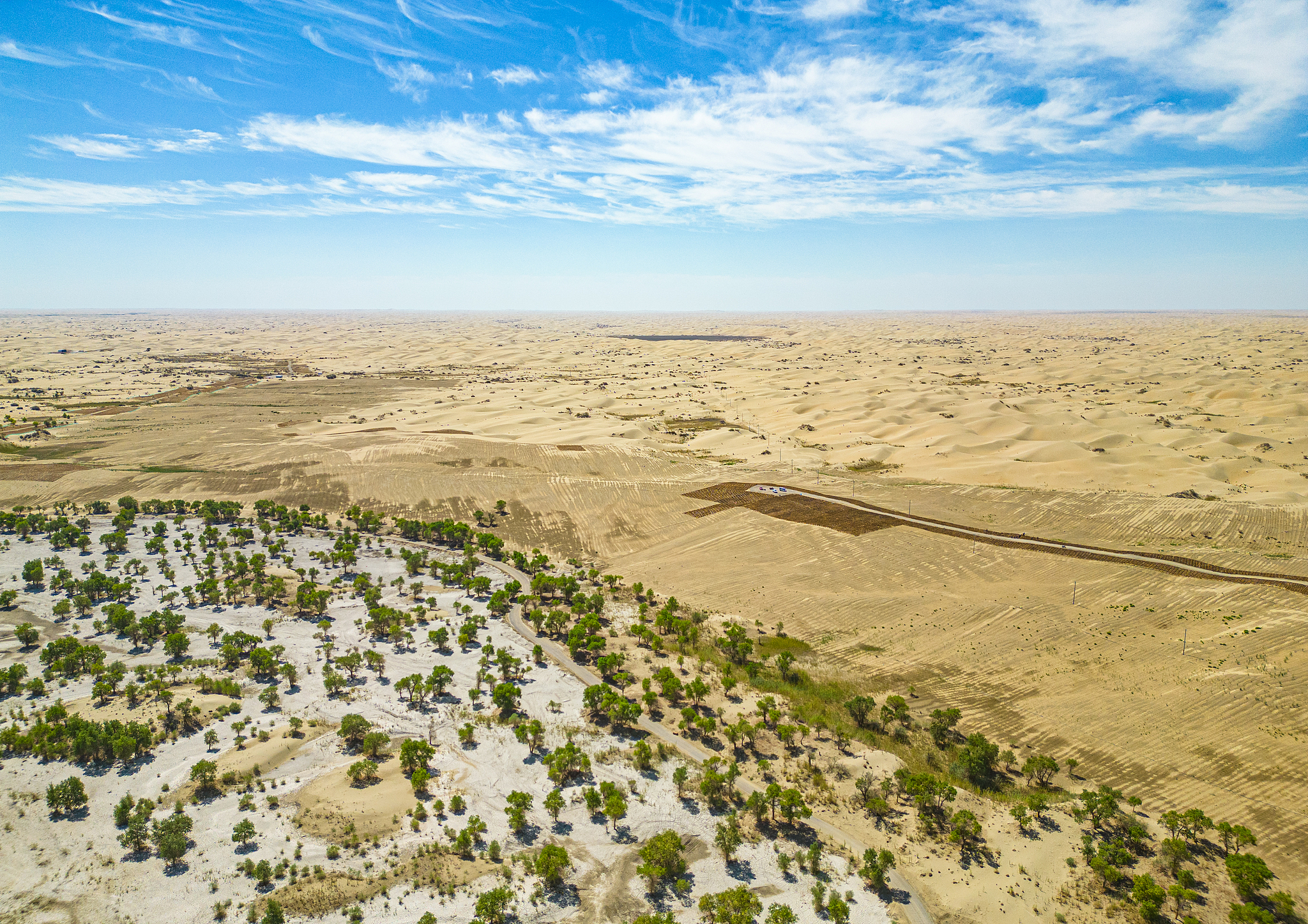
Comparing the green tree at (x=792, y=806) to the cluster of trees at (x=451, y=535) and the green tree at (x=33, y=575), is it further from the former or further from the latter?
the green tree at (x=33, y=575)

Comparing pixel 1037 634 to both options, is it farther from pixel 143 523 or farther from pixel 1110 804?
pixel 143 523

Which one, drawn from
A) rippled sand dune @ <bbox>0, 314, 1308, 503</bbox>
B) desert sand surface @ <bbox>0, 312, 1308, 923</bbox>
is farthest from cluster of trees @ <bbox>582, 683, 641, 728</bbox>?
rippled sand dune @ <bbox>0, 314, 1308, 503</bbox>

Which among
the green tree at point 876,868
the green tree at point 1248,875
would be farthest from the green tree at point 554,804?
the green tree at point 1248,875

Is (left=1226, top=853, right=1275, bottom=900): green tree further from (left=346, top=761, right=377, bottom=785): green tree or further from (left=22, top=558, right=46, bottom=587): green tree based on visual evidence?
(left=22, top=558, right=46, bottom=587): green tree

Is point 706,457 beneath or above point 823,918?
above

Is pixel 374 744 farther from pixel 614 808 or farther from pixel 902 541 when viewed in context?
pixel 902 541

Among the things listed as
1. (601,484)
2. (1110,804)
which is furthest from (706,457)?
(1110,804)

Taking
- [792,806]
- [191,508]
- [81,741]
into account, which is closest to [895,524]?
[792,806]
